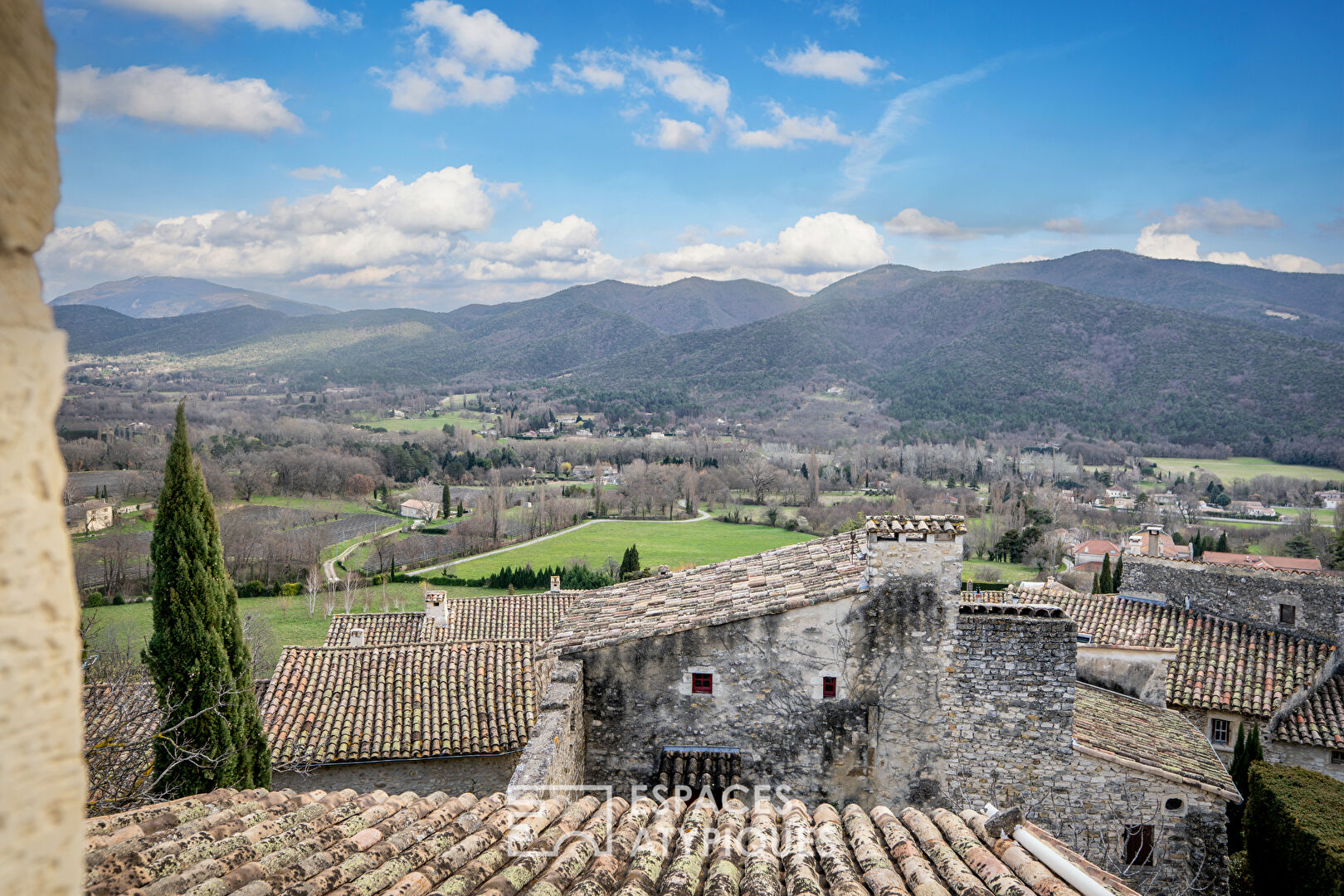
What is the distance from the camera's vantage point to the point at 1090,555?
50.6 m

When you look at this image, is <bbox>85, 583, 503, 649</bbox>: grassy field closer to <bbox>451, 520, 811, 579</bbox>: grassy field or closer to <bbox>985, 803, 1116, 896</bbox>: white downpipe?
<bbox>451, 520, 811, 579</bbox>: grassy field

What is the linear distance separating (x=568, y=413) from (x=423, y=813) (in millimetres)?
149147

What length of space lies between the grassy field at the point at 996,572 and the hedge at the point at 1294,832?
32675 mm

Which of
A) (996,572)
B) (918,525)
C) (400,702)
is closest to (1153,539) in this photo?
(918,525)

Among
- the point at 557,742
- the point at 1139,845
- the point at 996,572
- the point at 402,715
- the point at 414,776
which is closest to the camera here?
the point at 557,742

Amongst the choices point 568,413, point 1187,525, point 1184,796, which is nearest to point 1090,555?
point 1187,525

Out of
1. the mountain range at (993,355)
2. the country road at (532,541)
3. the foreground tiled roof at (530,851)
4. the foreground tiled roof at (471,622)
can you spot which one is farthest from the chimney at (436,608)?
the mountain range at (993,355)

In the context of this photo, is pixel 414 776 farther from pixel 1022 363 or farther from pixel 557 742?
pixel 1022 363

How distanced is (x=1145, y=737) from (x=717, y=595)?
7104mm

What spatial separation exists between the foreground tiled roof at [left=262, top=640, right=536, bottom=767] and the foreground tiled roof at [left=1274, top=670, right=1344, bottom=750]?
14.9m

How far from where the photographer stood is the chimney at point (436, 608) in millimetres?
23062

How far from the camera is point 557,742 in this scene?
754cm

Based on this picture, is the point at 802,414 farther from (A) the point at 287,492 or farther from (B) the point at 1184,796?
(B) the point at 1184,796

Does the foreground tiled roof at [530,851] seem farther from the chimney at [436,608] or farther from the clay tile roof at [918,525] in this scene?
the chimney at [436,608]
